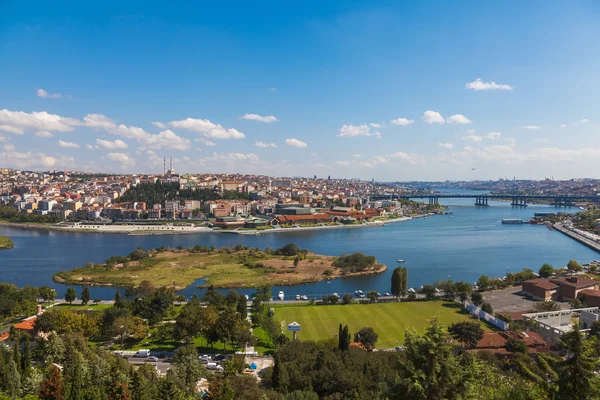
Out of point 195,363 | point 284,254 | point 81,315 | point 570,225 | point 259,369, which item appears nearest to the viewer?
point 195,363

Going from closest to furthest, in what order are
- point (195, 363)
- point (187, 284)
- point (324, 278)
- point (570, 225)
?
1. point (195, 363)
2. point (187, 284)
3. point (324, 278)
4. point (570, 225)

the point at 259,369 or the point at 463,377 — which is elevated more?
the point at 463,377

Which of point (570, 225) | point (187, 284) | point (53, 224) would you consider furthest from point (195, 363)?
point (570, 225)

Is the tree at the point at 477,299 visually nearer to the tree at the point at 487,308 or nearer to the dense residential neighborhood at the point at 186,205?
the tree at the point at 487,308

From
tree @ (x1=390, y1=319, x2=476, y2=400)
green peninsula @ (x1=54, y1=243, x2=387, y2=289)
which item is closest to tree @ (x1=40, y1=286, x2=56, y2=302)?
green peninsula @ (x1=54, y1=243, x2=387, y2=289)

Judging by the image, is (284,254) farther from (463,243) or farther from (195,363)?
(195,363)

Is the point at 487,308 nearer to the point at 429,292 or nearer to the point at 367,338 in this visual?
the point at 429,292

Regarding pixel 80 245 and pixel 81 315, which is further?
pixel 80 245

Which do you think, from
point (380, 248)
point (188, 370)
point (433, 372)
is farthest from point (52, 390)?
point (380, 248)
